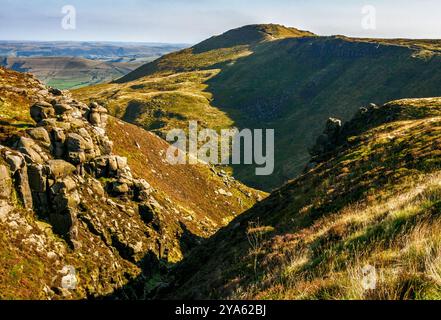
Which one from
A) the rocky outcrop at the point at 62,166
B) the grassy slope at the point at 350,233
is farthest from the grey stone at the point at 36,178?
the grassy slope at the point at 350,233

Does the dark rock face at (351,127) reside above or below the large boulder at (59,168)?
above

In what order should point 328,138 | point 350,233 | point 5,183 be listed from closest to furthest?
point 350,233
point 5,183
point 328,138

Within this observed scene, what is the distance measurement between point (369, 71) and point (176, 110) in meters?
88.4

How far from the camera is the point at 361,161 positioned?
1267 inches

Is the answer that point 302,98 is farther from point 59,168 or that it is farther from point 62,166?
point 59,168

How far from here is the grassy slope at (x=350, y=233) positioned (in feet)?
27.9
